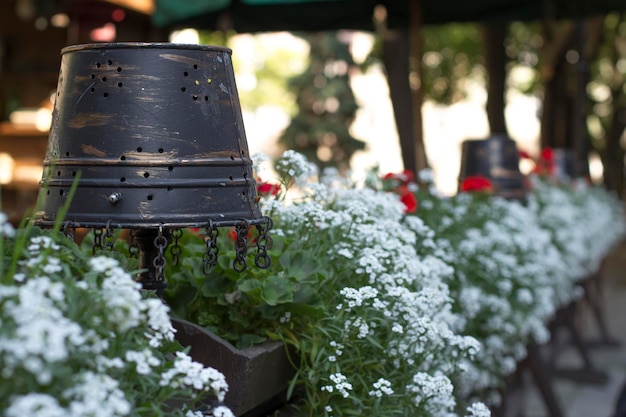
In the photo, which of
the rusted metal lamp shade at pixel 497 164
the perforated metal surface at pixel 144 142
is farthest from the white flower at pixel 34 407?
the rusted metal lamp shade at pixel 497 164

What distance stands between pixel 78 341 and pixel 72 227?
721mm

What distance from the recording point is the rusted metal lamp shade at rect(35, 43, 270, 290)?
1931 millimetres

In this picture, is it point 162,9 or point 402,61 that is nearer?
point 162,9

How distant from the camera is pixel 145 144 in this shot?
1955 mm

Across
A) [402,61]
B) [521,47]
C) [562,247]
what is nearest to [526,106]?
[521,47]

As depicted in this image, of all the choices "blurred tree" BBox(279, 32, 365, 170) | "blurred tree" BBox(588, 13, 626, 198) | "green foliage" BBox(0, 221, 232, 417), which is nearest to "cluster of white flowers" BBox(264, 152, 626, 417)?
"green foliage" BBox(0, 221, 232, 417)

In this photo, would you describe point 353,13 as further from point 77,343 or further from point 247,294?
point 77,343

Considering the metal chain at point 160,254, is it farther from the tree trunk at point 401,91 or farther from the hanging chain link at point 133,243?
the tree trunk at point 401,91

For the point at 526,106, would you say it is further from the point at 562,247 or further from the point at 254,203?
the point at 254,203

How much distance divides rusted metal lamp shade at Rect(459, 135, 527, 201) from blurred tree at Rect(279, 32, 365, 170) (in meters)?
10.7

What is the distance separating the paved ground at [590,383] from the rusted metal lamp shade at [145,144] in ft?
10.4

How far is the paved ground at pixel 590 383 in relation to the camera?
6.85 m

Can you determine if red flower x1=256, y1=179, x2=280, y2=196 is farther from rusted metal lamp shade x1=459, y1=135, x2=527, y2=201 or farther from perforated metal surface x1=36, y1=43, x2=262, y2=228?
rusted metal lamp shade x1=459, y1=135, x2=527, y2=201

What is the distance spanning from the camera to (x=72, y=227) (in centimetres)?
195
